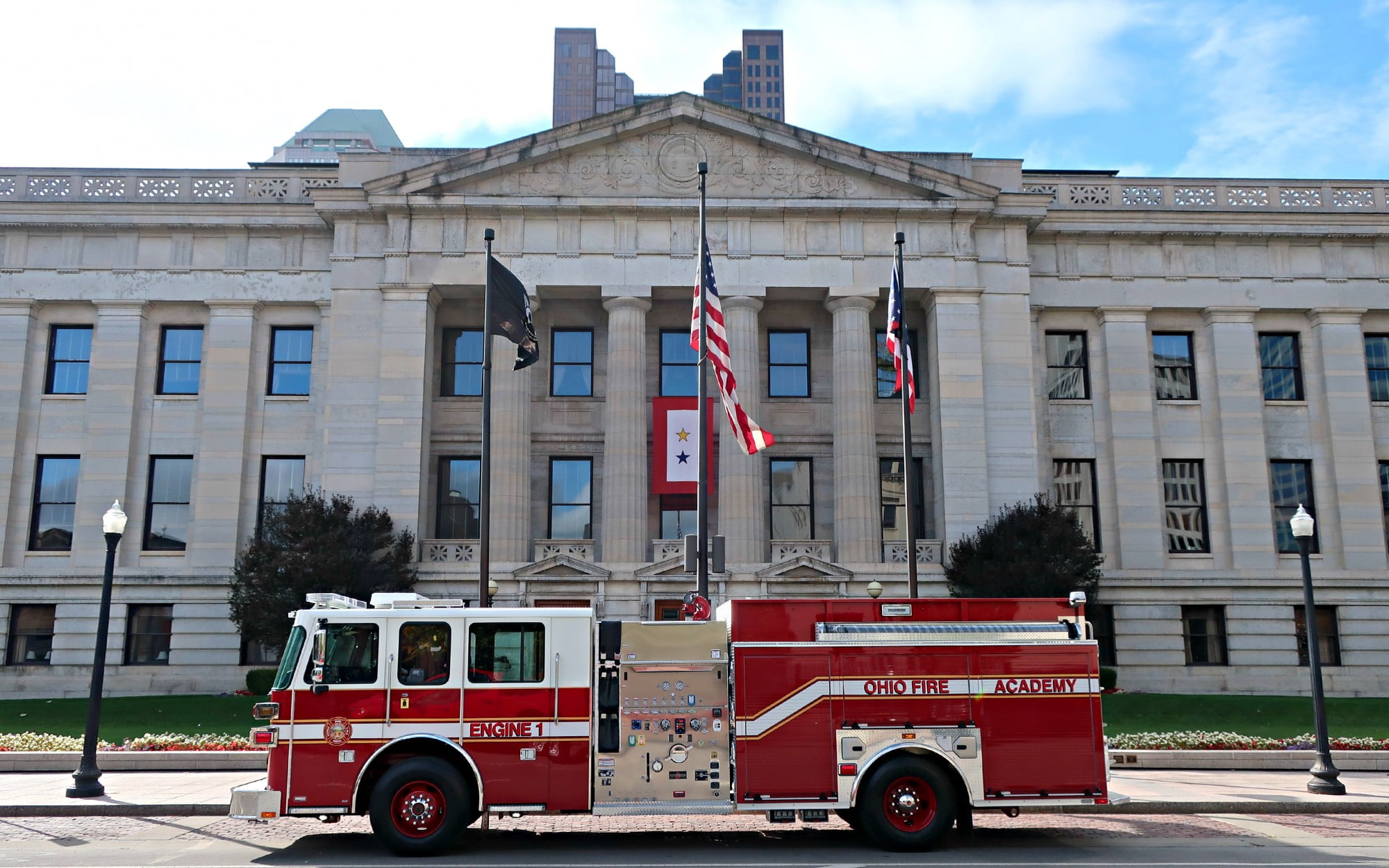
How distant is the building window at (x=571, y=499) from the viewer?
33812mm

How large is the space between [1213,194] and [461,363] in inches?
989

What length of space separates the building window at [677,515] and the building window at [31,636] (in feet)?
60.7

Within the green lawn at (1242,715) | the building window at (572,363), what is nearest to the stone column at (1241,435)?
the green lawn at (1242,715)

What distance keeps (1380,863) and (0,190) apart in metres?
39.3

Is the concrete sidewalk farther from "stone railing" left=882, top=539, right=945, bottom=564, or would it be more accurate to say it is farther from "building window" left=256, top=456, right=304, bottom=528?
"building window" left=256, top=456, right=304, bottom=528

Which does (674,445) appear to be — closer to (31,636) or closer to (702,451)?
(702,451)

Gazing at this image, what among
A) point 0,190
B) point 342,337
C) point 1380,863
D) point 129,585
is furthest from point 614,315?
point 1380,863

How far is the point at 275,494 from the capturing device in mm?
34125

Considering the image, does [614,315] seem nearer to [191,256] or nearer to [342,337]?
[342,337]

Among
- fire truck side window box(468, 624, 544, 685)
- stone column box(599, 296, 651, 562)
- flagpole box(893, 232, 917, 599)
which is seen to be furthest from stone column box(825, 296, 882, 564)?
fire truck side window box(468, 624, 544, 685)

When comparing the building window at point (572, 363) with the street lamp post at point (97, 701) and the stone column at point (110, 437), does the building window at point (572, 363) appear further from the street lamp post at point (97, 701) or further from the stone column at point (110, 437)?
the street lamp post at point (97, 701)

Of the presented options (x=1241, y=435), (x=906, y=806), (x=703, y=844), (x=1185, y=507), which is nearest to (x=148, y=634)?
(x=703, y=844)

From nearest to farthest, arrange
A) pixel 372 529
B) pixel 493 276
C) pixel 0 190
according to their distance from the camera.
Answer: pixel 493 276 → pixel 372 529 → pixel 0 190

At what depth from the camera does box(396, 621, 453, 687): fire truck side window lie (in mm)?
12906
